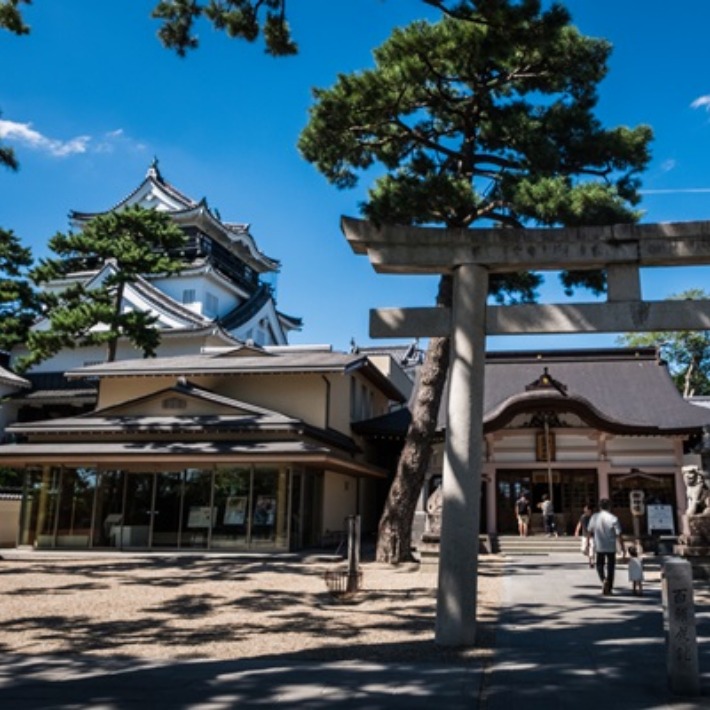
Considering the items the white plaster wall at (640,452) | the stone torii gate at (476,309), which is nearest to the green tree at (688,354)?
the white plaster wall at (640,452)

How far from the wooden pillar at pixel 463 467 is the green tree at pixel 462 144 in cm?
525

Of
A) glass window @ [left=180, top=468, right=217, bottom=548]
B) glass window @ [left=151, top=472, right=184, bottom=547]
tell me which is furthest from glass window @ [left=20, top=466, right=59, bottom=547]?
glass window @ [left=180, top=468, right=217, bottom=548]

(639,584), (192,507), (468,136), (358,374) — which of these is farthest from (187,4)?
(358,374)

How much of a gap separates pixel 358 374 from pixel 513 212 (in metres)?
11.8

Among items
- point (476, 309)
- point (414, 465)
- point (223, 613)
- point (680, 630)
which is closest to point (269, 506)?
point (414, 465)

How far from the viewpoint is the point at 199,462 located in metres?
19.1

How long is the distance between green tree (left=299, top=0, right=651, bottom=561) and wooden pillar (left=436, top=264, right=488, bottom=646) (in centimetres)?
525

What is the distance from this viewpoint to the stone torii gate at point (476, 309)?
279 inches

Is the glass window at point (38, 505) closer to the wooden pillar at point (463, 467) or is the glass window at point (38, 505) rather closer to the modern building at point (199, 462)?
the modern building at point (199, 462)

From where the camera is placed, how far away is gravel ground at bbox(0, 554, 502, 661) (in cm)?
706

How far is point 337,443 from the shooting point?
20984 millimetres

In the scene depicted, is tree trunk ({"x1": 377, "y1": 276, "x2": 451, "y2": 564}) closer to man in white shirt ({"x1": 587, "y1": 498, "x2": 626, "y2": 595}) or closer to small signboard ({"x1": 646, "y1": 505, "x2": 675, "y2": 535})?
man in white shirt ({"x1": 587, "y1": 498, "x2": 626, "y2": 595})

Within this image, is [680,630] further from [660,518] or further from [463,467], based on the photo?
[660,518]

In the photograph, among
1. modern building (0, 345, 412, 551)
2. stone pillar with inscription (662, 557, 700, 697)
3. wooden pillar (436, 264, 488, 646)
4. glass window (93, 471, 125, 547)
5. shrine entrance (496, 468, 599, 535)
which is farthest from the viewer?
shrine entrance (496, 468, 599, 535)
